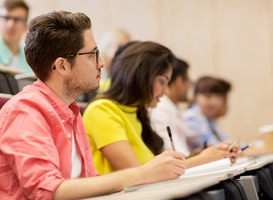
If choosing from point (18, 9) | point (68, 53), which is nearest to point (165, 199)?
point (68, 53)

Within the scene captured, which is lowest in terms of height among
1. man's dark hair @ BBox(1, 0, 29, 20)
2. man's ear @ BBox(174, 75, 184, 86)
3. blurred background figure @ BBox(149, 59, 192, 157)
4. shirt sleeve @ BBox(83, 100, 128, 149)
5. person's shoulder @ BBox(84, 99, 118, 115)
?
blurred background figure @ BBox(149, 59, 192, 157)

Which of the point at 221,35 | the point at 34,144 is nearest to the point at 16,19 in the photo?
the point at 34,144

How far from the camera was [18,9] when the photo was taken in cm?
219

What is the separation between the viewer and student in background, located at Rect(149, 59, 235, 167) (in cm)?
134

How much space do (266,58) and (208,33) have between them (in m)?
0.83

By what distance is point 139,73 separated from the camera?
146 centimetres

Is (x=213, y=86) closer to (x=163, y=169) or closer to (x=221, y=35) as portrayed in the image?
(x=221, y=35)

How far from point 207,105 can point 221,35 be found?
5.55 feet

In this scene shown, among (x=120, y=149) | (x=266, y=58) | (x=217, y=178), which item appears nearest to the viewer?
(x=217, y=178)

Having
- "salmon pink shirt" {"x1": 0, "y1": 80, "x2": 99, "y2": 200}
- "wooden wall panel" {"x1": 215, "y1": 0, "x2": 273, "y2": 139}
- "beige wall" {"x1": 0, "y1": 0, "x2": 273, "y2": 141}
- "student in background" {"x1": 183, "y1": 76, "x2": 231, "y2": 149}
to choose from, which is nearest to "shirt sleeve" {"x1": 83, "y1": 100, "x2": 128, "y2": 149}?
"salmon pink shirt" {"x1": 0, "y1": 80, "x2": 99, "y2": 200}

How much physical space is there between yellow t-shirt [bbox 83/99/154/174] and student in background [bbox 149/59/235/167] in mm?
217

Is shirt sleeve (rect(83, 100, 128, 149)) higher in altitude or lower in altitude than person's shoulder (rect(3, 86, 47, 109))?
lower

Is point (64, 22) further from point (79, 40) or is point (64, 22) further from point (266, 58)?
point (266, 58)

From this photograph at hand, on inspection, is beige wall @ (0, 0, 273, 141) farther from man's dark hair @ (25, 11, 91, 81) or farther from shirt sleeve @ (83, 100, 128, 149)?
man's dark hair @ (25, 11, 91, 81)
